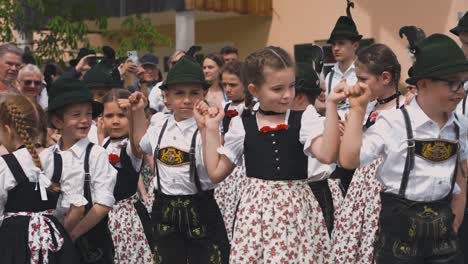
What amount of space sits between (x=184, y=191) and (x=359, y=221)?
1263 mm

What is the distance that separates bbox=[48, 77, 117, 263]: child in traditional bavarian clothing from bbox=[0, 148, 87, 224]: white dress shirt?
2.4 inches

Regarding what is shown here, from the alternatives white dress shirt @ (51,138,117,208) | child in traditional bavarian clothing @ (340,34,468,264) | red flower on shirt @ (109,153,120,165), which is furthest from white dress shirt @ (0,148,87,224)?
child in traditional bavarian clothing @ (340,34,468,264)

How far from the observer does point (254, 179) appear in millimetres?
4559

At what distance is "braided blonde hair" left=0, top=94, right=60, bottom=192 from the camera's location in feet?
14.7

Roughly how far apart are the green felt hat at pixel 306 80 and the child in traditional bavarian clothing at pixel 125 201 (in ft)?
4.38

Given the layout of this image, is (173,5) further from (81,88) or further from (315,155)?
(315,155)

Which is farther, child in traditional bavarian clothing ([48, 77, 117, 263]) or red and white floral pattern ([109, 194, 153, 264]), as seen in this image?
red and white floral pattern ([109, 194, 153, 264])

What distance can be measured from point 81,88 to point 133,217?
133 cm

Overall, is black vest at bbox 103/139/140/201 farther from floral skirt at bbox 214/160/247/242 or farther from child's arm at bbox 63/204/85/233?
floral skirt at bbox 214/160/247/242

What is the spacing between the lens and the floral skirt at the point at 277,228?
14.4ft

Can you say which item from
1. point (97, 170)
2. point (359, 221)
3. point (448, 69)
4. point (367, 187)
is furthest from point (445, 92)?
point (97, 170)

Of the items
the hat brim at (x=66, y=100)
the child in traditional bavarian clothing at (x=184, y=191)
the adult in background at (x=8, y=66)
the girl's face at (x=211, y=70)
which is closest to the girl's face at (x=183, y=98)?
the child in traditional bavarian clothing at (x=184, y=191)

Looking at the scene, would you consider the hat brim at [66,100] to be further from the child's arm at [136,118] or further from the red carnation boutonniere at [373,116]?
the red carnation boutonniere at [373,116]

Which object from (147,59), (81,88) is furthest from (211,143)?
(147,59)
